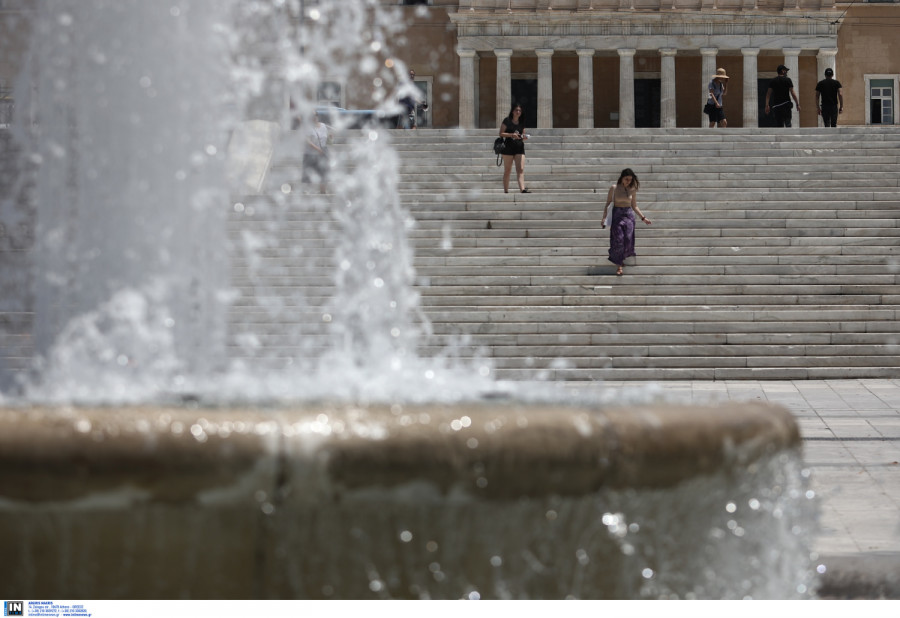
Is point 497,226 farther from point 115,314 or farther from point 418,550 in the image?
point 418,550

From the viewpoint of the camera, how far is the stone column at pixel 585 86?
118 feet

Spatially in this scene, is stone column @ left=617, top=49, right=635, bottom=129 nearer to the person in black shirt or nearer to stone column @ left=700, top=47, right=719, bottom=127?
stone column @ left=700, top=47, right=719, bottom=127

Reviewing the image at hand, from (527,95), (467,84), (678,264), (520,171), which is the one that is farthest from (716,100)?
(527,95)

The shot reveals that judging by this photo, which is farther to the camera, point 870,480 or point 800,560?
point 870,480

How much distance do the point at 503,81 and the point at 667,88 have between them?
526 cm

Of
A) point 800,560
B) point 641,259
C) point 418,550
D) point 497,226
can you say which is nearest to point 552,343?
point 641,259

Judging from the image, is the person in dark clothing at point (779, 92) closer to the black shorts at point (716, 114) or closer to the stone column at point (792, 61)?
the black shorts at point (716, 114)

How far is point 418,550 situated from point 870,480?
4.18m

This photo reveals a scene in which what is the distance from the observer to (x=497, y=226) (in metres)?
14.9

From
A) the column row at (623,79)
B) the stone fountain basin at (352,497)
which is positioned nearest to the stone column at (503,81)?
the column row at (623,79)

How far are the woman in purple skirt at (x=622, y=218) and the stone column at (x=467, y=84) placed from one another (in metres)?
23.8

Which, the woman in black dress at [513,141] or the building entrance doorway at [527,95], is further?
the building entrance doorway at [527,95]

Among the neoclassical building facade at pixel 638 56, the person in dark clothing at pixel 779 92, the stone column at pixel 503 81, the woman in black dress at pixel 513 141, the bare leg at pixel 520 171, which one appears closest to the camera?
the woman in black dress at pixel 513 141

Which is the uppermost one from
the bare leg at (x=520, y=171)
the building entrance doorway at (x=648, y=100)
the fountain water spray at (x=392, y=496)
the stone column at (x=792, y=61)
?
the stone column at (x=792, y=61)
